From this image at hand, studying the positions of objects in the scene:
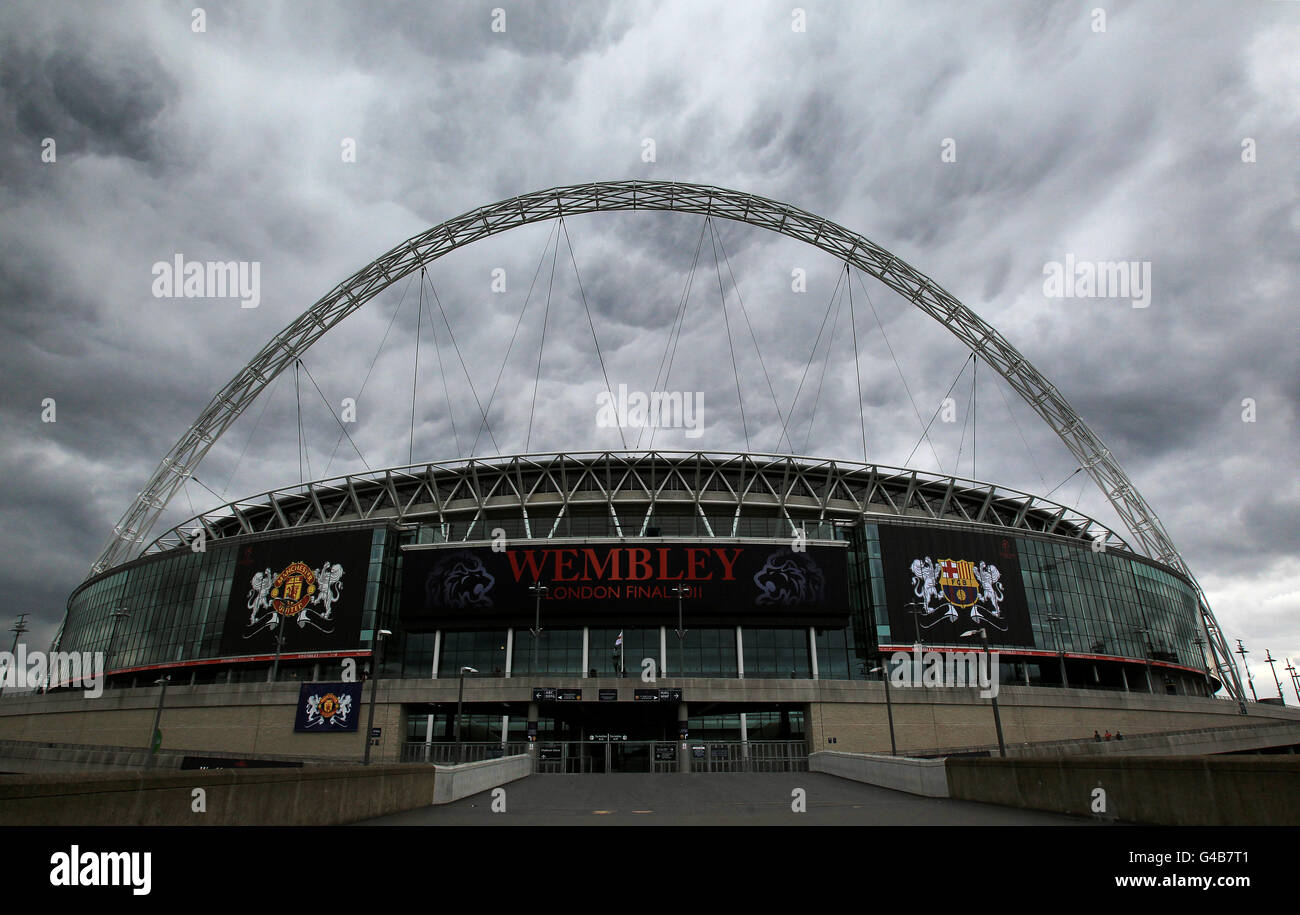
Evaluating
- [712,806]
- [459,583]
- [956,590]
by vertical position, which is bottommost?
[712,806]

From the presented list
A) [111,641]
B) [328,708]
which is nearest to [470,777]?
[328,708]

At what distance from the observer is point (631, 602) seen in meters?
57.4

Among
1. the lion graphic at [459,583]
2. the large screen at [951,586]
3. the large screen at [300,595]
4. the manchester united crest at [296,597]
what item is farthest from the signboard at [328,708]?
the large screen at [951,586]

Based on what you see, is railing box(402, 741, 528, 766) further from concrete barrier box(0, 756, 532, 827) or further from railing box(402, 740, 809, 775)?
concrete barrier box(0, 756, 532, 827)

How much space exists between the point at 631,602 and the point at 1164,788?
47856 millimetres

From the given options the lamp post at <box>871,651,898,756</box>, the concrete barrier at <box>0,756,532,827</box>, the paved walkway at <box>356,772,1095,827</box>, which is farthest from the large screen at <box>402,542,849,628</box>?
the concrete barrier at <box>0,756,532,827</box>

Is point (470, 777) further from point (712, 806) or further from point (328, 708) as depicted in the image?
point (328, 708)

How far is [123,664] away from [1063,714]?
8147 centimetres

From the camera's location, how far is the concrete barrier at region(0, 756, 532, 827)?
738cm

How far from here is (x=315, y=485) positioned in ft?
236

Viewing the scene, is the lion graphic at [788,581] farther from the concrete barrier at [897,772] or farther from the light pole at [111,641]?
the light pole at [111,641]

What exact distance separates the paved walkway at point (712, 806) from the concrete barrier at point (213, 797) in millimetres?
838
